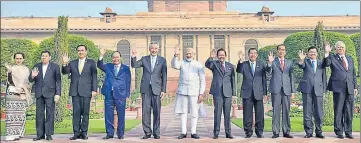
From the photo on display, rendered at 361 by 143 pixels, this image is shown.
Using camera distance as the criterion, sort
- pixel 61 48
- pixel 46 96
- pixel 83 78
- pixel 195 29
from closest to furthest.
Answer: pixel 46 96, pixel 83 78, pixel 61 48, pixel 195 29

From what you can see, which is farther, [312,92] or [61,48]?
[61,48]

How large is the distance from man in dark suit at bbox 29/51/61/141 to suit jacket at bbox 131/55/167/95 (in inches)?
57.7

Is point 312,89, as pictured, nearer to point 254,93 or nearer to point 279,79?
point 279,79

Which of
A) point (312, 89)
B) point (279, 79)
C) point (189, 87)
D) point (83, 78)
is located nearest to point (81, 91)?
point (83, 78)

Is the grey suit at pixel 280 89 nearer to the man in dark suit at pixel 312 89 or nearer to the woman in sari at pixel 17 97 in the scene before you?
the man in dark suit at pixel 312 89

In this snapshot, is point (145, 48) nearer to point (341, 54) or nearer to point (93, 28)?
point (93, 28)

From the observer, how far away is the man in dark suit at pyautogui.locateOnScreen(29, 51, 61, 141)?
26.2 ft

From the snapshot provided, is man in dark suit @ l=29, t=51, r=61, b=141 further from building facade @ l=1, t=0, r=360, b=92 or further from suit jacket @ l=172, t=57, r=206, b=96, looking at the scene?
building facade @ l=1, t=0, r=360, b=92

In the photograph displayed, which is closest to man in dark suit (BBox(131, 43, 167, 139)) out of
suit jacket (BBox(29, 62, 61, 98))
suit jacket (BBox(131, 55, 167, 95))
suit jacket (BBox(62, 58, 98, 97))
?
suit jacket (BBox(131, 55, 167, 95))

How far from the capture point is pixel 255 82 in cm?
833

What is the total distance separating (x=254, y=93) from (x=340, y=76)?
1628 mm

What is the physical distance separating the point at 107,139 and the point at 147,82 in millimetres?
1254

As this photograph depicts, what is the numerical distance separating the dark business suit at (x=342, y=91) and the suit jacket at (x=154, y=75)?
3.04 metres

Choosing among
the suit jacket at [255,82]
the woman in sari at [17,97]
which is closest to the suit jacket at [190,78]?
the suit jacket at [255,82]
